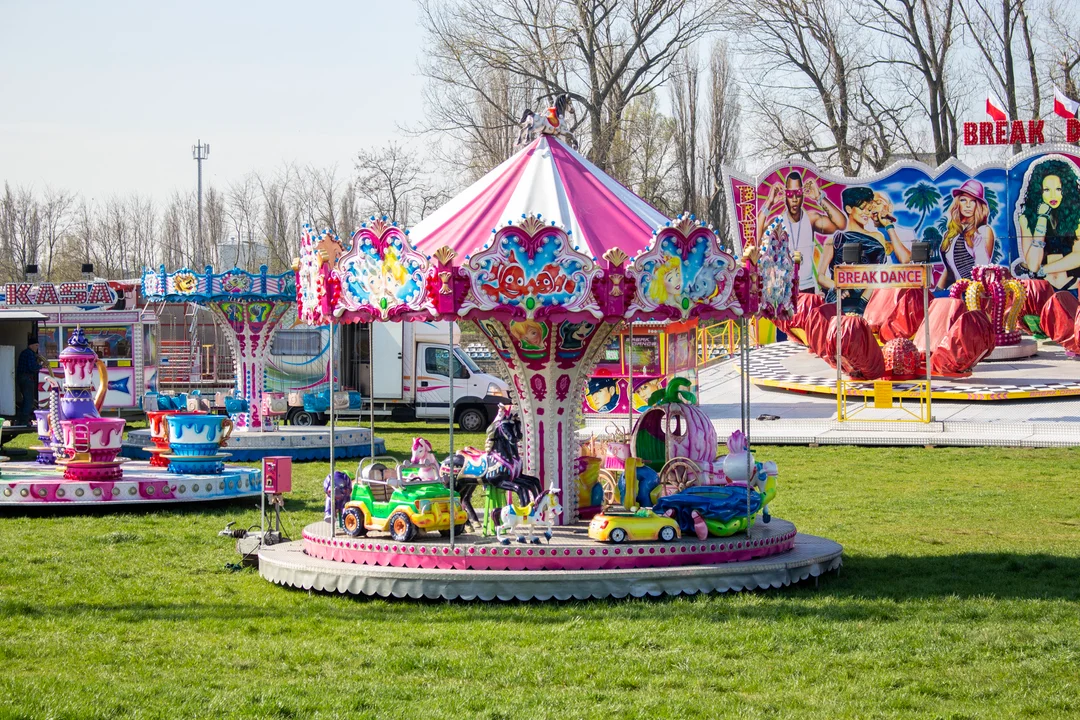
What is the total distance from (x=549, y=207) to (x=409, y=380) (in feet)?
59.7

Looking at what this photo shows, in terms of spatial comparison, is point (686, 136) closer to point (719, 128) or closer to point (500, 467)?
point (719, 128)

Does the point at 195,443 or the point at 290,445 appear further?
the point at 290,445

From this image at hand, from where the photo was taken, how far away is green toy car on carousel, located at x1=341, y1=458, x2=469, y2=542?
38.0 ft

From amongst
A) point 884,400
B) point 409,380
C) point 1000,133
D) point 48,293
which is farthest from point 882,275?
point 48,293

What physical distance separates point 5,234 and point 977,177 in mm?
51131

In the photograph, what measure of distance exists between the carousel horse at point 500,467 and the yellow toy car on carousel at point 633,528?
1052 mm

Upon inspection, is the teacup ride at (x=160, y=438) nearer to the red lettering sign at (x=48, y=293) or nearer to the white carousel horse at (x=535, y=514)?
the white carousel horse at (x=535, y=514)

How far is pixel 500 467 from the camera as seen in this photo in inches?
478

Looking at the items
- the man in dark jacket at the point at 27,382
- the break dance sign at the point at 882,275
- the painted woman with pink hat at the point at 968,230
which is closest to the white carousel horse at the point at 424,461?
the man in dark jacket at the point at 27,382

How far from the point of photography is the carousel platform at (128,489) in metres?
16.4

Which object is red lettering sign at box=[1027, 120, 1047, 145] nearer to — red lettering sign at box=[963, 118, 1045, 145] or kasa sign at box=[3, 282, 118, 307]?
red lettering sign at box=[963, 118, 1045, 145]

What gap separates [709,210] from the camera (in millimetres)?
56531

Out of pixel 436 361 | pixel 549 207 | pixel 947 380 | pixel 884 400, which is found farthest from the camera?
pixel 947 380

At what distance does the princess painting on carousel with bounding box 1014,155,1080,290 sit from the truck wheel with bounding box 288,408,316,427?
2305 cm
